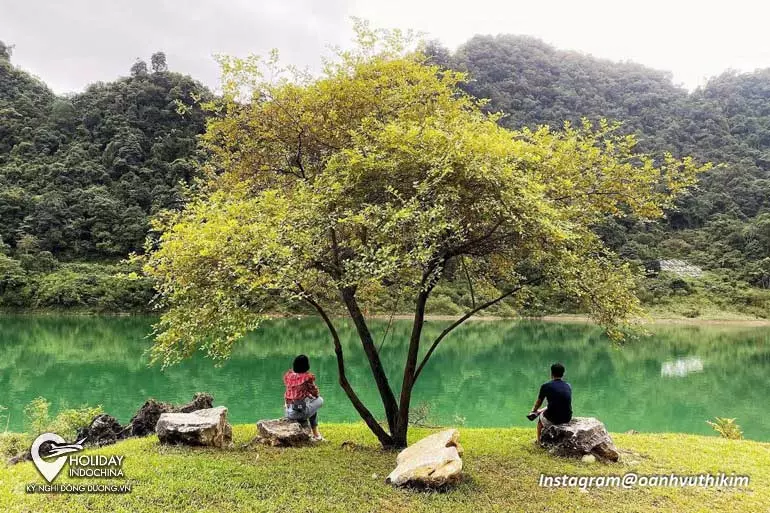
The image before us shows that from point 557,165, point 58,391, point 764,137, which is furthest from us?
point 764,137

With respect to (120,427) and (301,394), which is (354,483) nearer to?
(301,394)

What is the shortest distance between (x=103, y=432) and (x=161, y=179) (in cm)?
6764

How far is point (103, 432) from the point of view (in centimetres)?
1105

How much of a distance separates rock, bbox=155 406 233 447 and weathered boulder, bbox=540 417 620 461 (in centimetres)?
610

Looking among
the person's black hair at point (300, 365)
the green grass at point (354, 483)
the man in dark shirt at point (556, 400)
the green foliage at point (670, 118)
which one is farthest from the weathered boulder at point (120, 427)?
the green foliage at point (670, 118)

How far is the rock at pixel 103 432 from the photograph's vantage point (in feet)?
35.5

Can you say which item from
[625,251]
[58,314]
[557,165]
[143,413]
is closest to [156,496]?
[143,413]

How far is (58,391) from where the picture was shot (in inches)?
795

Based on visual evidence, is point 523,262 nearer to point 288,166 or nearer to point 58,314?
point 288,166

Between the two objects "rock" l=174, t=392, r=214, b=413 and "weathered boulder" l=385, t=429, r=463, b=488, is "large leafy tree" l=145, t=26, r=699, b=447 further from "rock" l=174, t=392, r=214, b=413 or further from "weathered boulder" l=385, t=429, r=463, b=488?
"rock" l=174, t=392, r=214, b=413

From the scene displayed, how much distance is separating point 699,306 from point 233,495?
2609 inches

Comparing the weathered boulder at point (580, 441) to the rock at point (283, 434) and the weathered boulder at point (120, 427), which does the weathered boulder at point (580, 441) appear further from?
the weathered boulder at point (120, 427)

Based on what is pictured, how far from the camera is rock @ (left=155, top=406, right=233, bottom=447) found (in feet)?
28.0

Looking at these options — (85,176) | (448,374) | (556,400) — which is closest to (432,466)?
(556,400)
